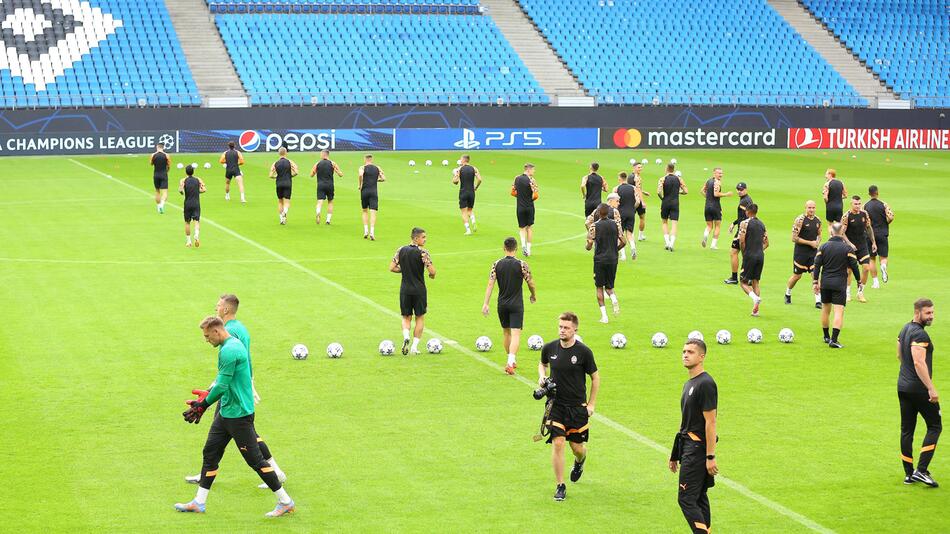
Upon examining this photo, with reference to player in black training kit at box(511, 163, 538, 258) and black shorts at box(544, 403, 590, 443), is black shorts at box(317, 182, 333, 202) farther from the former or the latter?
black shorts at box(544, 403, 590, 443)

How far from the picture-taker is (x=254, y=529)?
41.1 ft

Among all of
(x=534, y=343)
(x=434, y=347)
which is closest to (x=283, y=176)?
(x=434, y=347)

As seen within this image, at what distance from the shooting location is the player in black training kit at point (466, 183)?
32.8 m

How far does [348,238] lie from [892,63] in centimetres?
5092

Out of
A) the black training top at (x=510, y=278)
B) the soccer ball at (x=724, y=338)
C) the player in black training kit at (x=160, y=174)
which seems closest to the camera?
the black training top at (x=510, y=278)

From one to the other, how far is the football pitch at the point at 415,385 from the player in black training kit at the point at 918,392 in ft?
0.93

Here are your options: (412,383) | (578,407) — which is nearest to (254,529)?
(578,407)

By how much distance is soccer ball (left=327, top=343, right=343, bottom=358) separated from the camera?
65.8 feet

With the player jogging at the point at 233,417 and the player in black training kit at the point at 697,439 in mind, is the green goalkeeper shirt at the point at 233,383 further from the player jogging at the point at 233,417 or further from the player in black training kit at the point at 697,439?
the player in black training kit at the point at 697,439

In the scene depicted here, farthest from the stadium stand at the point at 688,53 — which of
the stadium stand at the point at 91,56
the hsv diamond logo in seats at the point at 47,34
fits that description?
the hsv diamond logo in seats at the point at 47,34

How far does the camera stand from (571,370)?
13.4 meters

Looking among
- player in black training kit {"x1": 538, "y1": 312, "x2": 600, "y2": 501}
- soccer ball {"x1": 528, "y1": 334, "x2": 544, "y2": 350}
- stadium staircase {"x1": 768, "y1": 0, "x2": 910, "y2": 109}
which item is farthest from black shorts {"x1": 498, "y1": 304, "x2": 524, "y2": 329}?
stadium staircase {"x1": 768, "y1": 0, "x2": 910, "y2": 109}

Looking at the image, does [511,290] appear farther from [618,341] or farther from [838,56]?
[838,56]

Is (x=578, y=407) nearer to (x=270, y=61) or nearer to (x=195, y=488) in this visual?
(x=195, y=488)
